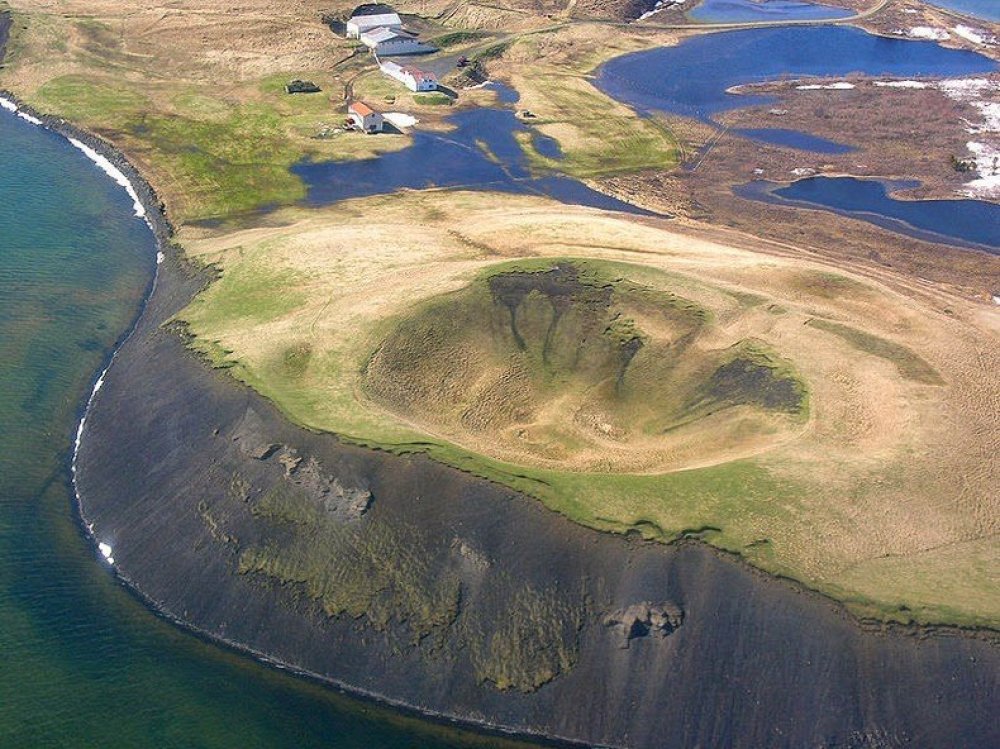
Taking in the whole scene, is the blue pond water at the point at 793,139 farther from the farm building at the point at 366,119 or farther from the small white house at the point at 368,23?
the small white house at the point at 368,23

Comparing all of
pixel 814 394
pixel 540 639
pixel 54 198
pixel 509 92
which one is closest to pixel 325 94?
pixel 509 92

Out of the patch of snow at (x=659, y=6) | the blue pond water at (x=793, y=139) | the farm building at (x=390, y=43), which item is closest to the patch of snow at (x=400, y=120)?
the farm building at (x=390, y=43)

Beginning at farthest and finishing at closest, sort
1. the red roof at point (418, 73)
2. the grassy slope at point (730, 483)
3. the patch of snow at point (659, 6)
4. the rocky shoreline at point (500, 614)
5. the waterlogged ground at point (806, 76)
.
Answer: the patch of snow at point (659, 6) < the red roof at point (418, 73) < the waterlogged ground at point (806, 76) < the grassy slope at point (730, 483) < the rocky shoreline at point (500, 614)

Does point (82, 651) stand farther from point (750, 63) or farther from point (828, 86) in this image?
point (750, 63)

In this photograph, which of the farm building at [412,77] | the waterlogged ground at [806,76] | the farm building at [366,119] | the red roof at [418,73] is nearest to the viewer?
the waterlogged ground at [806,76]

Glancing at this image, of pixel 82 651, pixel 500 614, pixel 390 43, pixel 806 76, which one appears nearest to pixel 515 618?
pixel 500 614

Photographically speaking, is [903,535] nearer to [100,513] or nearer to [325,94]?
[100,513]
